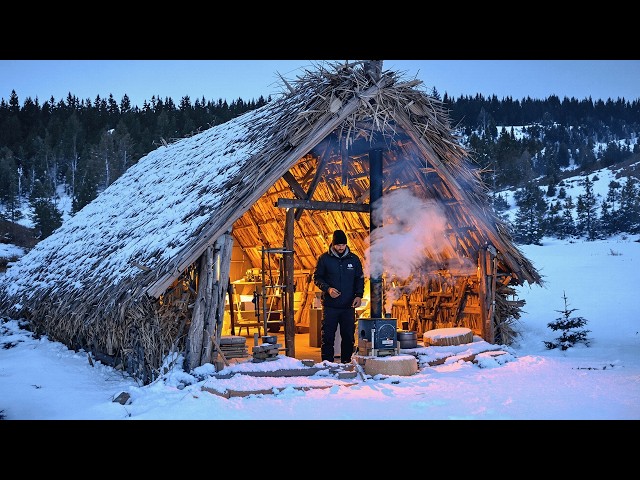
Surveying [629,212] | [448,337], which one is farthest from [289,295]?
[629,212]

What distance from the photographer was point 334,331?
7148 mm

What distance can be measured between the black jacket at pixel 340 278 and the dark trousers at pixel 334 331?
0.08m

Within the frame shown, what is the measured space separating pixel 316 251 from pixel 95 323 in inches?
201

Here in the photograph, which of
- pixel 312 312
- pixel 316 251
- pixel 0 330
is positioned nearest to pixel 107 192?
pixel 0 330

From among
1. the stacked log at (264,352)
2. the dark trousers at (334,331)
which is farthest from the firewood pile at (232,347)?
the dark trousers at (334,331)

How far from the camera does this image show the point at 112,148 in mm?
39281

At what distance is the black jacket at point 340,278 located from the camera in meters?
7.16

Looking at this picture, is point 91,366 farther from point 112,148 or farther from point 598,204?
point 112,148

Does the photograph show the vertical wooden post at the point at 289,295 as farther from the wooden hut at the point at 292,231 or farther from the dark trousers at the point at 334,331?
the dark trousers at the point at 334,331

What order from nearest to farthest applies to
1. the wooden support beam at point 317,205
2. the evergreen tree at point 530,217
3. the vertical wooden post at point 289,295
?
the vertical wooden post at point 289,295
the wooden support beam at point 317,205
the evergreen tree at point 530,217

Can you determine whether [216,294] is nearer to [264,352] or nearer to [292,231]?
[264,352]

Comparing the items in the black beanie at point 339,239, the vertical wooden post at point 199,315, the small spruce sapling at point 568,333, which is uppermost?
the black beanie at point 339,239

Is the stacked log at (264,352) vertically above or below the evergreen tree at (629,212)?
below

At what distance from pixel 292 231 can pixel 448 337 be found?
2313 millimetres
